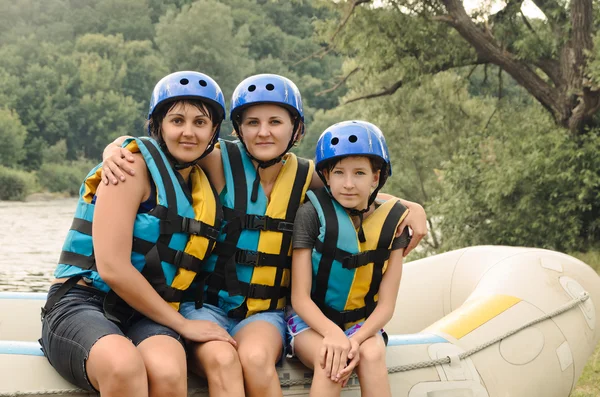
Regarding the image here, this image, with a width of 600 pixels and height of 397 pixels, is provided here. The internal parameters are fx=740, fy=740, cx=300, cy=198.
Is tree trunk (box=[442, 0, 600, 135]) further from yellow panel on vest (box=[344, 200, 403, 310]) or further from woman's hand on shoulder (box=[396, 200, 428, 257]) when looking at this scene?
yellow panel on vest (box=[344, 200, 403, 310])

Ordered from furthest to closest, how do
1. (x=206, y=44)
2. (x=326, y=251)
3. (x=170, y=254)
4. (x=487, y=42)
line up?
(x=206, y=44)
(x=487, y=42)
(x=326, y=251)
(x=170, y=254)

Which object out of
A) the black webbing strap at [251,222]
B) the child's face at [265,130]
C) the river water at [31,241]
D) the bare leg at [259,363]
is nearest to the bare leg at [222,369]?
the bare leg at [259,363]

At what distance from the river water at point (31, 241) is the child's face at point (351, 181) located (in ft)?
25.9

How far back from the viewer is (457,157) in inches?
422

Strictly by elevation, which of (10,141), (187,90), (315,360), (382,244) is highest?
(187,90)

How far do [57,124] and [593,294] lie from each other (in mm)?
31996

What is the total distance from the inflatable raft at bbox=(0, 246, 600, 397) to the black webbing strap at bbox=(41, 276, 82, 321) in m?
0.15

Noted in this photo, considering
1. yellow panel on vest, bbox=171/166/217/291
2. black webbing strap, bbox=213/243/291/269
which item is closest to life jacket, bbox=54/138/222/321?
yellow panel on vest, bbox=171/166/217/291

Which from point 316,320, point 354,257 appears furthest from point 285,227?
point 316,320

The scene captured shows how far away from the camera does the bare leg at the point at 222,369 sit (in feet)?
7.58

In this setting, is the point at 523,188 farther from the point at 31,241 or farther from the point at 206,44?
the point at 206,44

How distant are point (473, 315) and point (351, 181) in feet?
3.12

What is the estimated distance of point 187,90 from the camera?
2.55 m

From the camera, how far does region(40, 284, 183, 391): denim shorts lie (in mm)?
2230
